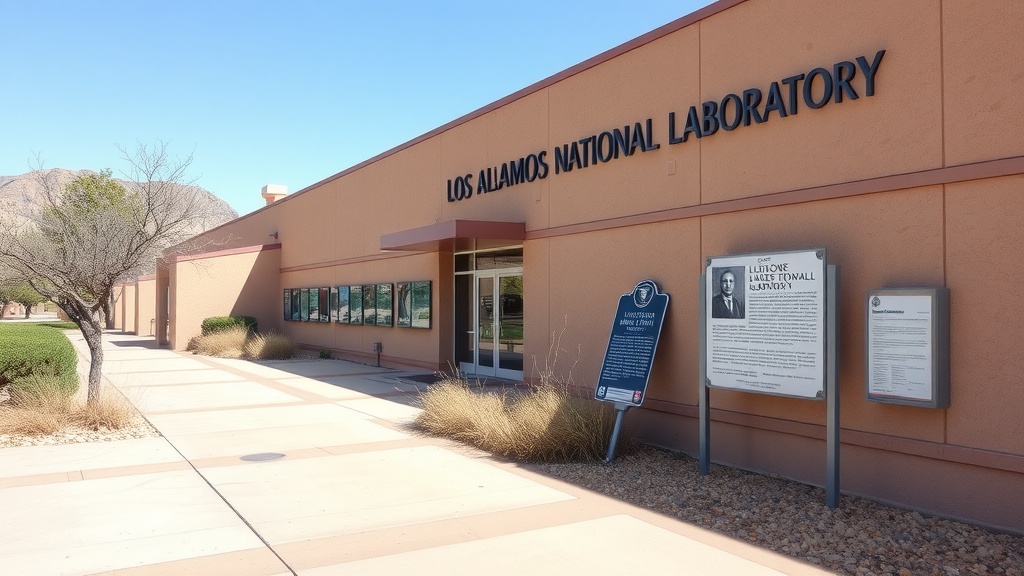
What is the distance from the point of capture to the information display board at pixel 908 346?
22.1ft

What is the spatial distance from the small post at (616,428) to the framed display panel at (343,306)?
1403 centimetres

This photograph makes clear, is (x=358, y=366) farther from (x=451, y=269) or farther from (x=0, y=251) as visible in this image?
(x=0, y=251)

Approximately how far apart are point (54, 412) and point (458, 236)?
6.83 meters

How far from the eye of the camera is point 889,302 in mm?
7031

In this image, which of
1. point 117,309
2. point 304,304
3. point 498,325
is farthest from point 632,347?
point 117,309

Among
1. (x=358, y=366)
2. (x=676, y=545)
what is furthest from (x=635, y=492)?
(x=358, y=366)

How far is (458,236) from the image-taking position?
14.0 meters

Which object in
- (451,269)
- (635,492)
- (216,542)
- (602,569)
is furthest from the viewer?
(451,269)

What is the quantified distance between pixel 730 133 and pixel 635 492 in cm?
443

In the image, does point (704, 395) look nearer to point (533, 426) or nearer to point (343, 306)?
point (533, 426)

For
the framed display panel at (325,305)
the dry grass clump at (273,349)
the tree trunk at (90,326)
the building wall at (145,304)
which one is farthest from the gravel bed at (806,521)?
the building wall at (145,304)

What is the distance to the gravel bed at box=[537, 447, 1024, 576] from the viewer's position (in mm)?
5699

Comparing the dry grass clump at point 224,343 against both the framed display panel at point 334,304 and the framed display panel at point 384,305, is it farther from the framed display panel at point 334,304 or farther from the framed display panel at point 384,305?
the framed display panel at point 384,305

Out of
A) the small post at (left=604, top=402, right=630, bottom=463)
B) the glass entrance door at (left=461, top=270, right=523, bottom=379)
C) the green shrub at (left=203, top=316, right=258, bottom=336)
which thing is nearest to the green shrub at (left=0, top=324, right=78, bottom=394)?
the glass entrance door at (left=461, top=270, right=523, bottom=379)
